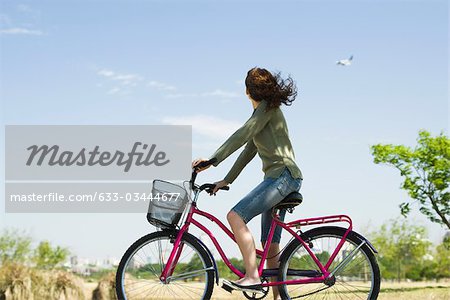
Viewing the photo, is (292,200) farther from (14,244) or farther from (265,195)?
(14,244)

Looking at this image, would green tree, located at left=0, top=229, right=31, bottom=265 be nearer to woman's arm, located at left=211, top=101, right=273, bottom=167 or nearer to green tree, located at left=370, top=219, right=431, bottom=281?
green tree, located at left=370, top=219, right=431, bottom=281

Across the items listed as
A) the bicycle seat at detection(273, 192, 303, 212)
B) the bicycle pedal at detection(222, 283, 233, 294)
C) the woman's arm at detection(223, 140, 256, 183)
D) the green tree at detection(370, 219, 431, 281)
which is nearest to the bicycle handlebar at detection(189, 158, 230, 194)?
the woman's arm at detection(223, 140, 256, 183)

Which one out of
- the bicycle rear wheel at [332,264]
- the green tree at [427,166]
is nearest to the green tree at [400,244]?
the green tree at [427,166]

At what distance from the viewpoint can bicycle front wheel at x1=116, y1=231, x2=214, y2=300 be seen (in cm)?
548

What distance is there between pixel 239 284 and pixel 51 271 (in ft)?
27.0

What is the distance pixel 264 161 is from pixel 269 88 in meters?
0.62

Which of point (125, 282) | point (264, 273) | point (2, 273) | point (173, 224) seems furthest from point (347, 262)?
point (2, 273)

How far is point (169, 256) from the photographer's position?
5.51 metres

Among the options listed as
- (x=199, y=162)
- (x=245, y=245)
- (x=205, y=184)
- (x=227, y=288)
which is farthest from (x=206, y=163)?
(x=227, y=288)

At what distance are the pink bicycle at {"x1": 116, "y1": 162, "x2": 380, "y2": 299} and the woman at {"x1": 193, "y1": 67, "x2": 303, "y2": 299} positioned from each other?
128mm

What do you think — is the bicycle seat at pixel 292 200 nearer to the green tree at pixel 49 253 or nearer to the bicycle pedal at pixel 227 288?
the bicycle pedal at pixel 227 288

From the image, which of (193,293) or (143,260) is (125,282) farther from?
(193,293)

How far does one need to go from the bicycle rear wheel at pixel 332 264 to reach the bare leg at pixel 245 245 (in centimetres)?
27

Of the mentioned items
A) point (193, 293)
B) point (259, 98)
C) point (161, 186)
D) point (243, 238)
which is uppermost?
point (259, 98)
